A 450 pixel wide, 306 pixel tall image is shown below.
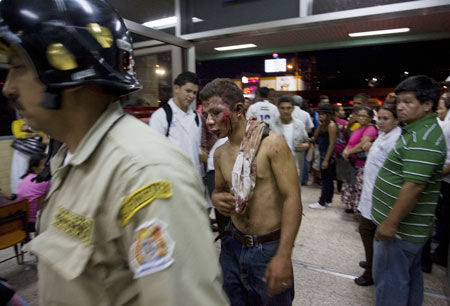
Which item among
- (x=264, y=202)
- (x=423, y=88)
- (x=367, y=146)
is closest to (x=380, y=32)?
(x=367, y=146)

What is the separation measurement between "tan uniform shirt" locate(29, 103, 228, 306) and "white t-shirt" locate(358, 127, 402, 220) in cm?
269

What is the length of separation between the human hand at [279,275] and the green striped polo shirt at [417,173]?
3.17 ft

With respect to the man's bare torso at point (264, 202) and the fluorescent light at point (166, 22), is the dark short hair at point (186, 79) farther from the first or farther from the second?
the man's bare torso at point (264, 202)

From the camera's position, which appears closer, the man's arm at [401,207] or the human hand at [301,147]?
the man's arm at [401,207]

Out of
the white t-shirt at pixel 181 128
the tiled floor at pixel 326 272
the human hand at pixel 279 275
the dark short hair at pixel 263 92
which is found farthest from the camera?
the dark short hair at pixel 263 92

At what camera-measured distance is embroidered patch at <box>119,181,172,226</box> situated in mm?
635

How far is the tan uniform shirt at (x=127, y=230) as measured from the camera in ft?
2.04

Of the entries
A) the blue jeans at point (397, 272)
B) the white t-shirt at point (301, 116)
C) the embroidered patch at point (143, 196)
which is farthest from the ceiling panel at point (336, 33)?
the embroidered patch at point (143, 196)

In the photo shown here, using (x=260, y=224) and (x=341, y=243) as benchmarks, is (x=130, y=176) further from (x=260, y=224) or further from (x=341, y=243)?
(x=341, y=243)

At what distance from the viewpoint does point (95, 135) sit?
2.54ft

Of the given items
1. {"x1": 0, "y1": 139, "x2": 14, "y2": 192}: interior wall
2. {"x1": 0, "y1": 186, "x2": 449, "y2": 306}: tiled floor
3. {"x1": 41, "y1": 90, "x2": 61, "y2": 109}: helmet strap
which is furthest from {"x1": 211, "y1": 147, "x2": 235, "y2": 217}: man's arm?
{"x1": 0, "y1": 139, "x2": 14, "y2": 192}: interior wall

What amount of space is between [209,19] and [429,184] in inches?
144

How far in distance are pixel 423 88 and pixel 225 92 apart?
4.65 feet

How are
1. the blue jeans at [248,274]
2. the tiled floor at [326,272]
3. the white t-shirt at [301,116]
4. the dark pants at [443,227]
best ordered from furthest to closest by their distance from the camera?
the white t-shirt at [301,116] < the dark pants at [443,227] < the tiled floor at [326,272] < the blue jeans at [248,274]
